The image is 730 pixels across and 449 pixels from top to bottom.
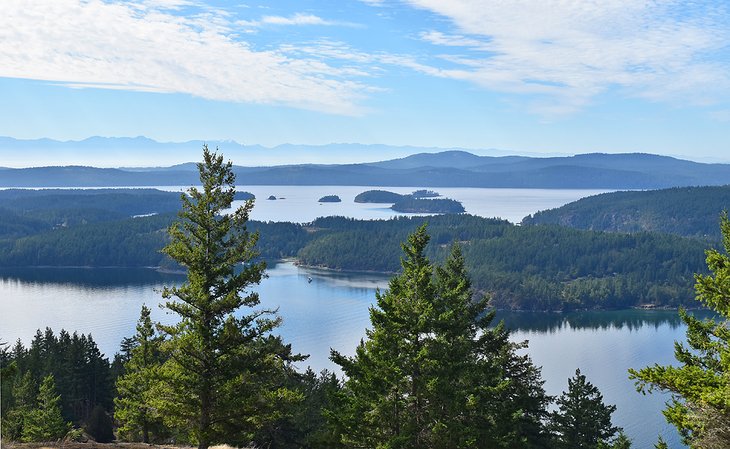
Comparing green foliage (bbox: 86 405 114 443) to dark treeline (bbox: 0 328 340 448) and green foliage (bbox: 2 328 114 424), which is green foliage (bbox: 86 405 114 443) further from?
green foliage (bbox: 2 328 114 424)

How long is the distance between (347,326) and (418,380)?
98.7 meters

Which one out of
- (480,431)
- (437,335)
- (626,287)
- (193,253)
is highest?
(193,253)

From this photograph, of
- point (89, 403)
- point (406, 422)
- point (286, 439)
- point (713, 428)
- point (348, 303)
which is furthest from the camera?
point (348, 303)

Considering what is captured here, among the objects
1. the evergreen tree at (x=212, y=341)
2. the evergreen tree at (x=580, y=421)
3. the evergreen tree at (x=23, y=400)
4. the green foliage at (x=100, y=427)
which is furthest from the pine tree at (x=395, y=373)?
the green foliage at (x=100, y=427)

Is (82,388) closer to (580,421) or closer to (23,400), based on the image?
(23,400)

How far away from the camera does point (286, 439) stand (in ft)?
134

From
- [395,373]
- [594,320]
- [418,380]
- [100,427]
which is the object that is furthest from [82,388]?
[594,320]

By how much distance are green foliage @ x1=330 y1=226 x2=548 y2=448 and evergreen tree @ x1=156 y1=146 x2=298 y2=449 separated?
10.2 feet

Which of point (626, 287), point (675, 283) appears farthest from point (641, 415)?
point (675, 283)

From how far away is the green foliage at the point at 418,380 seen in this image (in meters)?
26.2

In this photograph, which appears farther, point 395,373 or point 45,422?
point 45,422

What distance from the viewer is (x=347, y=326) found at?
408ft

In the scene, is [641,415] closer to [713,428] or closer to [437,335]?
[437,335]

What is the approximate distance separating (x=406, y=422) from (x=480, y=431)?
9.14 ft
